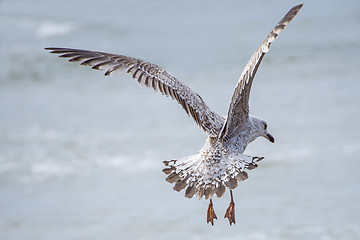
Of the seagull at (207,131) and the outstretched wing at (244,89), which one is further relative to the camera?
the seagull at (207,131)

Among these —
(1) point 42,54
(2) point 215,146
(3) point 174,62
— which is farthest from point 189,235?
(1) point 42,54

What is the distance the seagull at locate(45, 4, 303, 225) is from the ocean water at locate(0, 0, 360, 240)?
1.34 m

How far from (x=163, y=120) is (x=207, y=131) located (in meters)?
3.79

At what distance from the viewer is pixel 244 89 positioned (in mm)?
4734

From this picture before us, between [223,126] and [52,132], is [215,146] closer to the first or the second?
[223,126]

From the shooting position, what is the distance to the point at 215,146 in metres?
5.02

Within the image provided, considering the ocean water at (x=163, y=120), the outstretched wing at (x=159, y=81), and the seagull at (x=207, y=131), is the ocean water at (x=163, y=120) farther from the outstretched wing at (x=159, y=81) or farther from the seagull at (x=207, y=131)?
the outstretched wing at (x=159, y=81)

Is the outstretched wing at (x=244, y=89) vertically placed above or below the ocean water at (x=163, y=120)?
below

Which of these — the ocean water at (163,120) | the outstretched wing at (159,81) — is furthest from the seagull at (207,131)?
the ocean water at (163,120)

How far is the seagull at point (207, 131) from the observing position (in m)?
4.68

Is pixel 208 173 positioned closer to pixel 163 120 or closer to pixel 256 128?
pixel 256 128

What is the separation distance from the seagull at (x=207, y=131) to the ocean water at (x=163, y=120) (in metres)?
1.34

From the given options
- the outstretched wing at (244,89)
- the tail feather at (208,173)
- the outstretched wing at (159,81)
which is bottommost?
the tail feather at (208,173)

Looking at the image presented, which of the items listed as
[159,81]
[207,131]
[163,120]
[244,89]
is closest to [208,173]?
[207,131]
